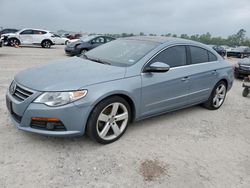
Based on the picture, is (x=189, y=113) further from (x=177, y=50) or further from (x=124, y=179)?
(x=124, y=179)

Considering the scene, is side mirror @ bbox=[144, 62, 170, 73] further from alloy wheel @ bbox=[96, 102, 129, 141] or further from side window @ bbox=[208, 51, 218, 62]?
side window @ bbox=[208, 51, 218, 62]

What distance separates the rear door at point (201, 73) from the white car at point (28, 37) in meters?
16.4

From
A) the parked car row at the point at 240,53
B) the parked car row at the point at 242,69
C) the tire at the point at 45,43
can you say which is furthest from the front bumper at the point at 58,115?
the parked car row at the point at 240,53

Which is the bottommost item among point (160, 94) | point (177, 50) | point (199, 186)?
point (199, 186)

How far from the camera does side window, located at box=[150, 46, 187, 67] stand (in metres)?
3.96

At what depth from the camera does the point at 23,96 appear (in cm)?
312

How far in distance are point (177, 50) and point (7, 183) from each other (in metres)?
3.23

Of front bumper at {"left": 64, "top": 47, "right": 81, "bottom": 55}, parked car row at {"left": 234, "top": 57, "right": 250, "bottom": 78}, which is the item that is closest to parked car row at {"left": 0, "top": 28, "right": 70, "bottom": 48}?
front bumper at {"left": 64, "top": 47, "right": 81, "bottom": 55}

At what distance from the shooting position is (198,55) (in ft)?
15.5

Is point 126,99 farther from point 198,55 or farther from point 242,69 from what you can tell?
point 242,69

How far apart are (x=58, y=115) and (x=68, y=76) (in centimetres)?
58

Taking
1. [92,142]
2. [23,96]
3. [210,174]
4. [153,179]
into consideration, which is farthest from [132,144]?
[23,96]

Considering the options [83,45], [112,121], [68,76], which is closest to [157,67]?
[112,121]

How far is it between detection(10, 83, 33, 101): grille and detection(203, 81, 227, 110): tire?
11.8ft
